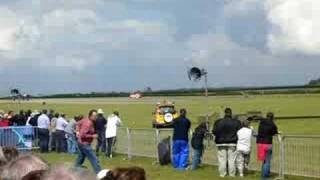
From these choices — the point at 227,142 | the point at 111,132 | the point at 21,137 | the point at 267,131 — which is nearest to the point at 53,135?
the point at 21,137

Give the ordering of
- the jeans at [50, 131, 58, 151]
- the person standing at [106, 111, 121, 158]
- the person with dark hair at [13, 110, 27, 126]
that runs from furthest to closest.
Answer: the person with dark hair at [13, 110, 27, 126] < the jeans at [50, 131, 58, 151] < the person standing at [106, 111, 121, 158]

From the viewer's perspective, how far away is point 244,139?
19094mm

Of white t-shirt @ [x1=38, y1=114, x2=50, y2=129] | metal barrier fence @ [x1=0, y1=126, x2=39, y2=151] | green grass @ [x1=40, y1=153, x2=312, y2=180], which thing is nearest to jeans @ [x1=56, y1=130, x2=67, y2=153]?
white t-shirt @ [x1=38, y1=114, x2=50, y2=129]

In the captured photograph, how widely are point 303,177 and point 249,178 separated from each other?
1482mm

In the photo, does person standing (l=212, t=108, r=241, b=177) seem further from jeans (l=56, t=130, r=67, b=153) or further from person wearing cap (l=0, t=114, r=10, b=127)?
person wearing cap (l=0, t=114, r=10, b=127)

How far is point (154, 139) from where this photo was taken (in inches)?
974

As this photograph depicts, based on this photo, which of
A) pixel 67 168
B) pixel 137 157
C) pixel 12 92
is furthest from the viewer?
pixel 12 92

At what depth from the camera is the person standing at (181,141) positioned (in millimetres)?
21750

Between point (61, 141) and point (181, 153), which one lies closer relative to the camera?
point (181, 153)

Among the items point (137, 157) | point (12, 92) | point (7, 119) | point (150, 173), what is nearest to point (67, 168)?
point (150, 173)

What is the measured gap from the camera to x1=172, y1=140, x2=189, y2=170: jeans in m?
21.8

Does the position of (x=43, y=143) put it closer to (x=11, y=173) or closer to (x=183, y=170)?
(x=183, y=170)

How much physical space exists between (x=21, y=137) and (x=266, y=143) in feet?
49.5

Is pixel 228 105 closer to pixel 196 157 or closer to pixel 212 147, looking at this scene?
pixel 212 147
